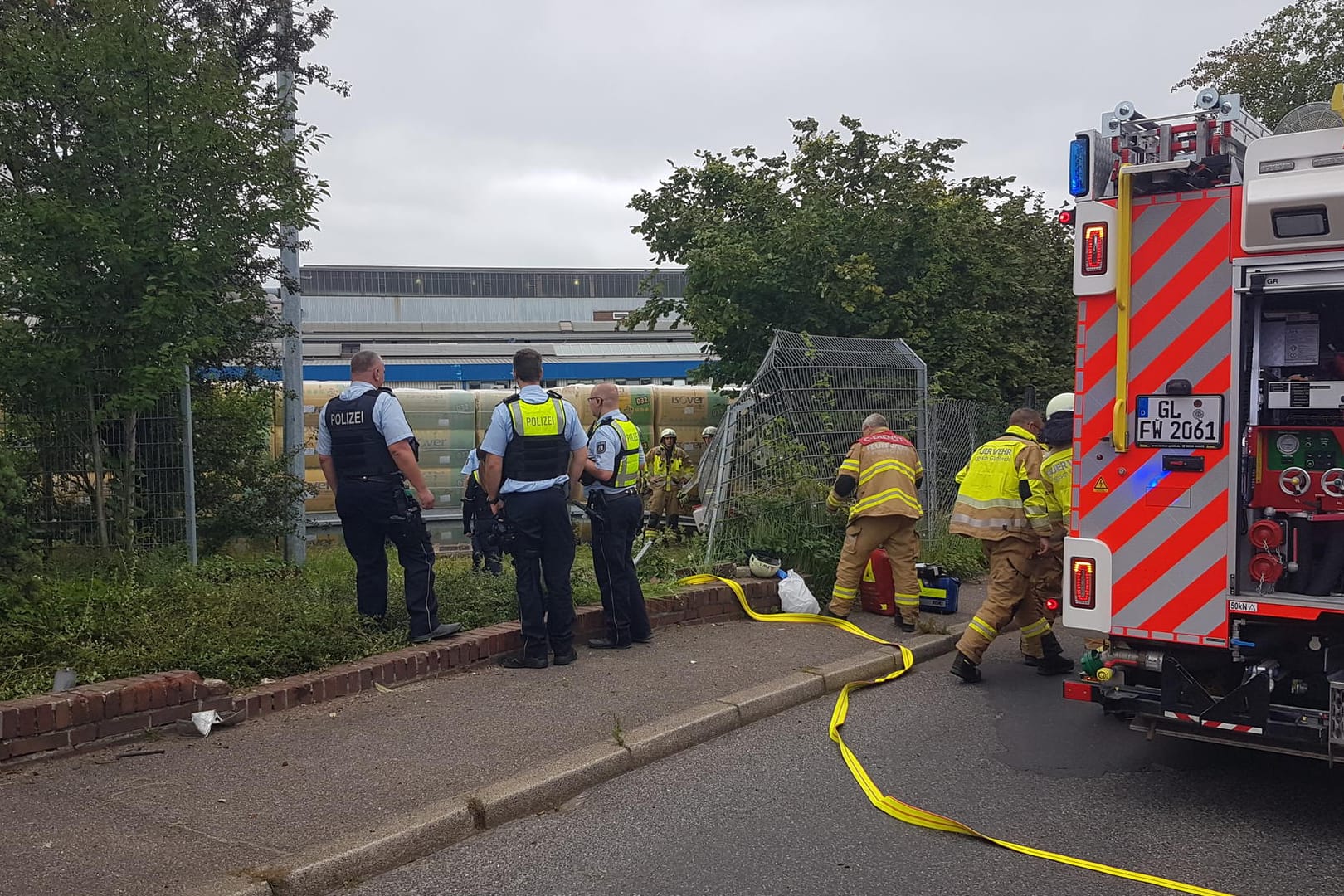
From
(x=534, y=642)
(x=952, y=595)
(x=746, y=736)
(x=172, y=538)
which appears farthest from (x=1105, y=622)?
(x=172, y=538)

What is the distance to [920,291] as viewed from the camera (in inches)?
583

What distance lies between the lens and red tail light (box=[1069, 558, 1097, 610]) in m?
5.41

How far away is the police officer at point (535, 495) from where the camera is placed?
716 cm

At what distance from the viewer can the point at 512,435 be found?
283 inches

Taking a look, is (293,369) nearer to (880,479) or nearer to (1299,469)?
(880,479)

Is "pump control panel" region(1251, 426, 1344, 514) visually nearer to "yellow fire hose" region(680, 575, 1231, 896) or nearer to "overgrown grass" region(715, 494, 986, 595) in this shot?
"yellow fire hose" region(680, 575, 1231, 896)

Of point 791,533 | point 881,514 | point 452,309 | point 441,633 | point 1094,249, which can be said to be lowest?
point 441,633

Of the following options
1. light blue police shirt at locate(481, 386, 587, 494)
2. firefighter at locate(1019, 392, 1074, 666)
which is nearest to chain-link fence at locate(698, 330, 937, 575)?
firefighter at locate(1019, 392, 1074, 666)

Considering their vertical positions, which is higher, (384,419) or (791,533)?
(384,419)

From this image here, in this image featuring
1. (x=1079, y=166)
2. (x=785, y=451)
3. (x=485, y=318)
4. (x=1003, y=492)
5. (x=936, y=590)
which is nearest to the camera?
(x=1079, y=166)

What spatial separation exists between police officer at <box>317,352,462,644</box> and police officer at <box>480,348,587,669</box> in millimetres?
500

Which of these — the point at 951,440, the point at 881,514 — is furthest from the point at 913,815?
the point at 951,440

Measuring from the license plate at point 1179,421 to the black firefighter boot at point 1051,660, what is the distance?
3021 mm

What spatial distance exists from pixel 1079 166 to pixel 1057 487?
2.48 meters
